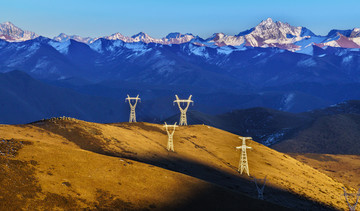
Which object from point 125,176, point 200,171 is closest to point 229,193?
point 125,176

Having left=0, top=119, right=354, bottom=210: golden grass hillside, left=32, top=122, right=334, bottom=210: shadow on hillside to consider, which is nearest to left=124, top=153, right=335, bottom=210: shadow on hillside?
left=32, top=122, right=334, bottom=210: shadow on hillside

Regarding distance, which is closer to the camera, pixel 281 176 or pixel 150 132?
pixel 281 176

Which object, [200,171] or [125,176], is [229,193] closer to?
[125,176]

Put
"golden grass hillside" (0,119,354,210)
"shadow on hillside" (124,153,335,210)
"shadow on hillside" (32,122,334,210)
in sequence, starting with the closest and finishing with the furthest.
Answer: "golden grass hillside" (0,119,354,210), "shadow on hillside" (124,153,335,210), "shadow on hillside" (32,122,334,210)

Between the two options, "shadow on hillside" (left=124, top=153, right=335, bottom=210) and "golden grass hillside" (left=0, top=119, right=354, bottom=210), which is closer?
"golden grass hillside" (left=0, top=119, right=354, bottom=210)

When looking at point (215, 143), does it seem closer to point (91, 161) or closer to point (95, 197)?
point (91, 161)

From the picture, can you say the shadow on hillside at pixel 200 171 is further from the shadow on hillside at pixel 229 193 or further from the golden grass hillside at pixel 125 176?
the golden grass hillside at pixel 125 176

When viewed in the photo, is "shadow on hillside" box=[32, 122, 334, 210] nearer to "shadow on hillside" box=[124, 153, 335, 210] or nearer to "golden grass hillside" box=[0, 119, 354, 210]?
"shadow on hillside" box=[124, 153, 335, 210]

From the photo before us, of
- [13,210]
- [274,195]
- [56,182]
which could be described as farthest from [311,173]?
[13,210]

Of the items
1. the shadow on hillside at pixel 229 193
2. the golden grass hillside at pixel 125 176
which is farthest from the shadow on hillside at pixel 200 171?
the golden grass hillside at pixel 125 176
